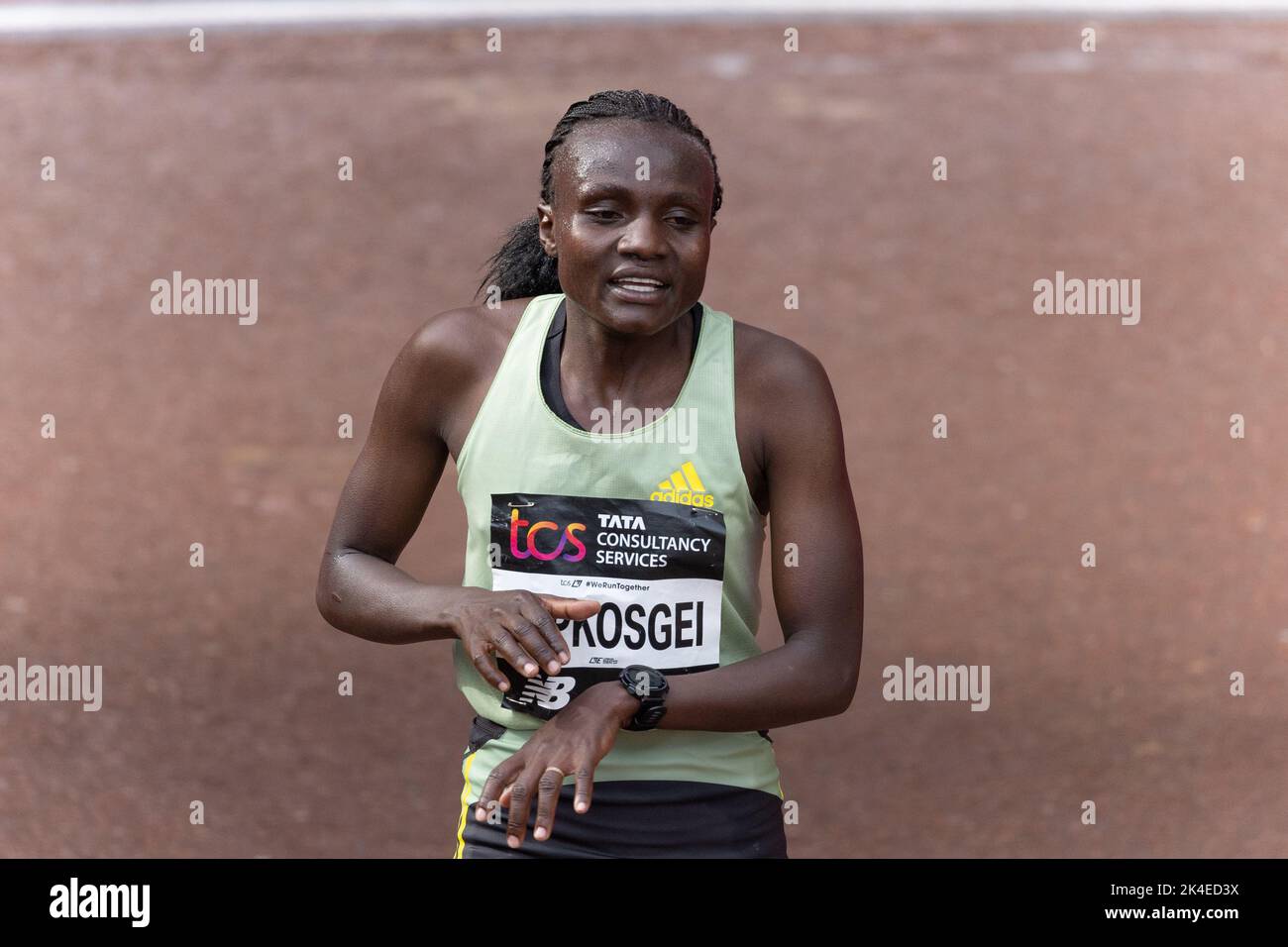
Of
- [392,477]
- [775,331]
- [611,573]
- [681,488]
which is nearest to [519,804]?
[611,573]

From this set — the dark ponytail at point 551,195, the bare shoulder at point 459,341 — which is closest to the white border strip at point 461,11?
the dark ponytail at point 551,195

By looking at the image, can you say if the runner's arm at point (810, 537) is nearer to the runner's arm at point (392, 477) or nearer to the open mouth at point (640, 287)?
the open mouth at point (640, 287)

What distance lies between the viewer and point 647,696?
2.67m

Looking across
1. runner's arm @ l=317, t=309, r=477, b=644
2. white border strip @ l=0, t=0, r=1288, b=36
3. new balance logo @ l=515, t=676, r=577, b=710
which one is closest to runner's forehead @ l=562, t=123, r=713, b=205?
runner's arm @ l=317, t=309, r=477, b=644

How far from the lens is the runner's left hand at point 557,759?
2568 millimetres

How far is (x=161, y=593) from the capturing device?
6871 mm

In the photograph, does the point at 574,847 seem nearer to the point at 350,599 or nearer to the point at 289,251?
the point at 350,599

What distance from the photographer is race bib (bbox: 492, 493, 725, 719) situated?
110 inches

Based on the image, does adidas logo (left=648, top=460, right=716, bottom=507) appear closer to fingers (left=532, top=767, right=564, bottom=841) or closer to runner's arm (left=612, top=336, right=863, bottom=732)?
runner's arm (left=612, top=336, right=863, bottom=732)

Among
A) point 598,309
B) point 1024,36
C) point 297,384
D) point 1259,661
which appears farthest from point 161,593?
point 1024,36

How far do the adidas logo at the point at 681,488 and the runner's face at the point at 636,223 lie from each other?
231 millimetres

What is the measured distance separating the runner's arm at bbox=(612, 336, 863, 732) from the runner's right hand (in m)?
0.26

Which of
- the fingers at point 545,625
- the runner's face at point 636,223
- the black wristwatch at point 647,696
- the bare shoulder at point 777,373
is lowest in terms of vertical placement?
the black wristwatch at point 647,696

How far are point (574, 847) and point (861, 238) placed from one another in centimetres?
857
